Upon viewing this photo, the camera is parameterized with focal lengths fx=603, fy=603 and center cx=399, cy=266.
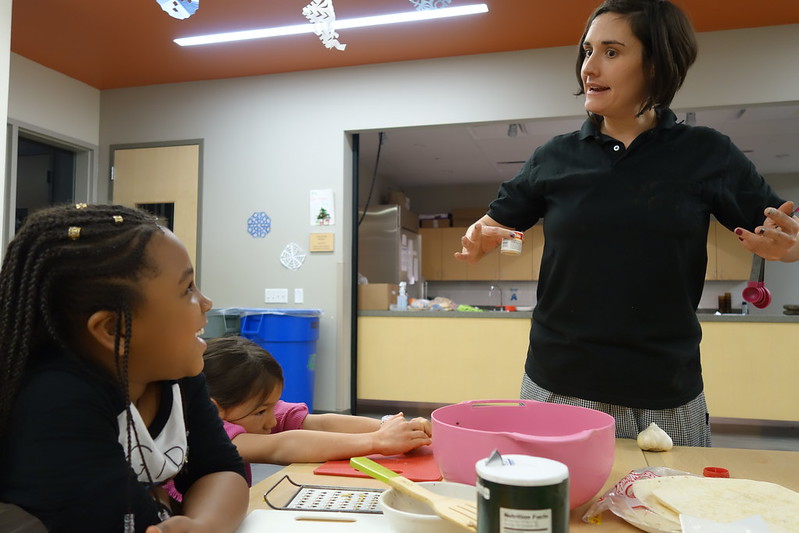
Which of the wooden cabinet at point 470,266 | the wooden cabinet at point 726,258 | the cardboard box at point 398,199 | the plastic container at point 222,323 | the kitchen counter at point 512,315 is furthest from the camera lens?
the wooden cabinet at point 470,266

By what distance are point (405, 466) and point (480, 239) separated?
1.53ft

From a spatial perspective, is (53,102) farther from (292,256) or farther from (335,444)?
(335,444)

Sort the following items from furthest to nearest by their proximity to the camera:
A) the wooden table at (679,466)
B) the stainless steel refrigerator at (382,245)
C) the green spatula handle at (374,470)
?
the stainless steel refrigerator at (382,245) → the wooden table at (679,466) → the green spatula handle at (374,470)

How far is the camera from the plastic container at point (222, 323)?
13.2ft

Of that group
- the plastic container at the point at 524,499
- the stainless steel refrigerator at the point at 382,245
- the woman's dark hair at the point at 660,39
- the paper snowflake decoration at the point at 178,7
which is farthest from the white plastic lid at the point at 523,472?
the stainless steel refrigerator at the point at 382,245

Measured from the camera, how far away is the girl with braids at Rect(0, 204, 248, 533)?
0.62 meters

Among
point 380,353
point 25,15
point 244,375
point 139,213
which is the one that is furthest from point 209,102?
point 139,213

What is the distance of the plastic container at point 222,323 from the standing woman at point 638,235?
3.14m

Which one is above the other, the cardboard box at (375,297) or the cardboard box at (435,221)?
the cardboard box at (435,221)

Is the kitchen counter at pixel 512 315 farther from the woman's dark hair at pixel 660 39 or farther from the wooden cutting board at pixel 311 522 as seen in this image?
the wooden cutting board at pixel 311 522

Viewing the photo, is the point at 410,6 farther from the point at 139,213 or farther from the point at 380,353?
the point at 139,213

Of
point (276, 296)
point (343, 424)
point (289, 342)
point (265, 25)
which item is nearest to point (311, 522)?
point (343, 424)

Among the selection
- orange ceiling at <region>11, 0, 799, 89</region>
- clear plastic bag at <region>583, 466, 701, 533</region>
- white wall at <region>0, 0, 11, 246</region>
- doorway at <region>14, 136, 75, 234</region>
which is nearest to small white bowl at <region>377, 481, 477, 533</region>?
clear plastic bag at <region>583, 466, 701, 533</region>

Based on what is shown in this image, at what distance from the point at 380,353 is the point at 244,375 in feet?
10.5
